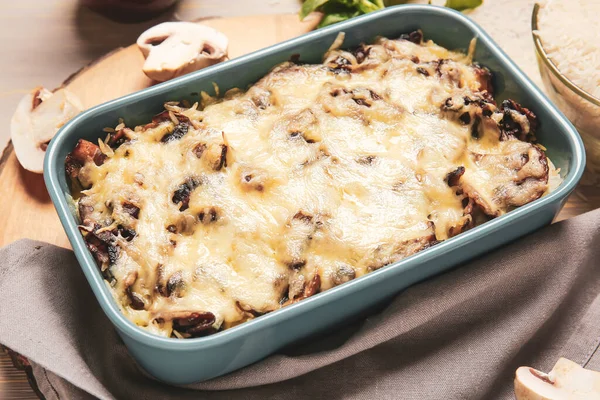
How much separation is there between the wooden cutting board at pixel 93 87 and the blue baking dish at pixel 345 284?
331 millimetres

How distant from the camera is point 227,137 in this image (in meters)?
2.08

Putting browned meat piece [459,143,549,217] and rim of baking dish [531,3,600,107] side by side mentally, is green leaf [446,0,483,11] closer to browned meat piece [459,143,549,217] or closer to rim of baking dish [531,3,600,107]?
rim of baking dish [531,3,600,107]

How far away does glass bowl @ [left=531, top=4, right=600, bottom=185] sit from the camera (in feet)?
7.58

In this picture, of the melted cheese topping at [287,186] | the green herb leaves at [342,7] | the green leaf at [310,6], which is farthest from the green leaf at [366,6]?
the melted cheese topping at [287,186]

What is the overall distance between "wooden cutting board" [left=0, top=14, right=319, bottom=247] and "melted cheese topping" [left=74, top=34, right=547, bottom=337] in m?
0.38

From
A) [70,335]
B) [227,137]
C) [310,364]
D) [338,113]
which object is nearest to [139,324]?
[70,335]

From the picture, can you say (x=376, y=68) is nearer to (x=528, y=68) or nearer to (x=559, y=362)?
(x=528, y=68)

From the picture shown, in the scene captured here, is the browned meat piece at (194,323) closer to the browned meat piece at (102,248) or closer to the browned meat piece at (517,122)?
the browned meat piece at (102,248)

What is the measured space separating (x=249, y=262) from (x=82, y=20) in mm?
1658

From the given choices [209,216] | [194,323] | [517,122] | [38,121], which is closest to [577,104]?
[517,122]

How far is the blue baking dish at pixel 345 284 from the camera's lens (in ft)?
5.69

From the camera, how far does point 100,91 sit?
2.57 meters

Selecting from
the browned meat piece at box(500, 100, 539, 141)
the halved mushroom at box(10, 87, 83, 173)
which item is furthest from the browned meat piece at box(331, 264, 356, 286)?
the halved mushroom at box(10, 87, 83, 173)

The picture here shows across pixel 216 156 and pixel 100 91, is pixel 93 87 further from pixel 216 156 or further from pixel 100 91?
pixel 216 156
